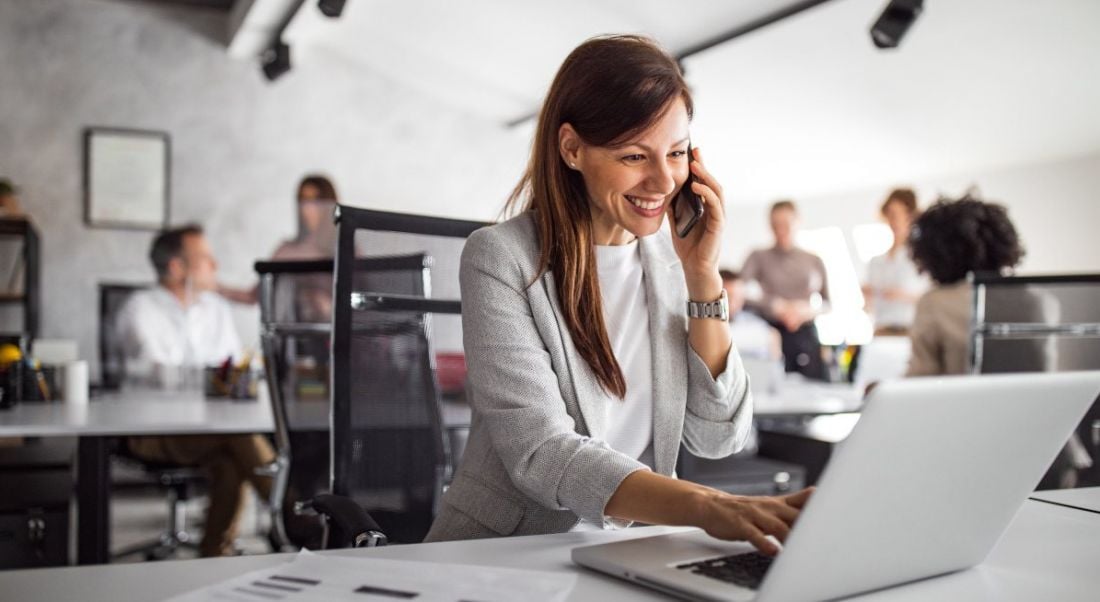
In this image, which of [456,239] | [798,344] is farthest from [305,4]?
[456,239]

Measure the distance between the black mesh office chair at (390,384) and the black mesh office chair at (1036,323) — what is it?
5.70 feet

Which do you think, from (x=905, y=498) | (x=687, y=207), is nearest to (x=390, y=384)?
(x=687, y=207)

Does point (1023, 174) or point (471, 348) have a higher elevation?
point (1023, 174)

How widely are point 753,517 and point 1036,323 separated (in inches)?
89.1

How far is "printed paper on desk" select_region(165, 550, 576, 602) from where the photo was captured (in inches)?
31.9

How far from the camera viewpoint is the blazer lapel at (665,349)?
1.35 m

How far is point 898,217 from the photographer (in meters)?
5.62

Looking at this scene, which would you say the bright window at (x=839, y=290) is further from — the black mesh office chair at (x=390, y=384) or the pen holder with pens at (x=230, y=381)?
the black mesh office chair at (x=390, y=384)

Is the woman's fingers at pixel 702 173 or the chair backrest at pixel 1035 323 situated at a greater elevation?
the woman's fingers at pixel 702 173

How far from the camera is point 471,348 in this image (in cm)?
129

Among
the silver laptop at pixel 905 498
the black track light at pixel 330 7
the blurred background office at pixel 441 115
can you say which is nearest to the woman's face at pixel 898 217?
the blurred background office at pixel 441 115

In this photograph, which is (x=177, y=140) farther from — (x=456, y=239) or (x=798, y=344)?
(x=456, y=239)

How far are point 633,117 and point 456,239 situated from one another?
2.12 feet

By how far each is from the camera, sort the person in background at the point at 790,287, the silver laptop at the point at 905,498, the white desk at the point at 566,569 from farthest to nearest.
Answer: the person in background at the point at 790,287
the white desk at the point at 566,569
the silver laptop at the point at 905,498
